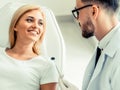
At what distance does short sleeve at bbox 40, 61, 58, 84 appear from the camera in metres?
1.87

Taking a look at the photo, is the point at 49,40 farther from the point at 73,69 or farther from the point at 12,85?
the point at 73,69

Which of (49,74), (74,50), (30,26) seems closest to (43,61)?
(49,74)

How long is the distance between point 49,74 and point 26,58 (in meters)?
0.21

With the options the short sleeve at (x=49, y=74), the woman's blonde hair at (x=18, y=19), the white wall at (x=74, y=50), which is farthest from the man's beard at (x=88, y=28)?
the white wall at (x=74, y=50)

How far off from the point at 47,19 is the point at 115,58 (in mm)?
978

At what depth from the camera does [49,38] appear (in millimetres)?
2250

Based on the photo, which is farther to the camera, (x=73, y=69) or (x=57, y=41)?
(x=73, y=69)

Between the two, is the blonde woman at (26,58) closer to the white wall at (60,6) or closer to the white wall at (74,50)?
the white wall at (74,50)

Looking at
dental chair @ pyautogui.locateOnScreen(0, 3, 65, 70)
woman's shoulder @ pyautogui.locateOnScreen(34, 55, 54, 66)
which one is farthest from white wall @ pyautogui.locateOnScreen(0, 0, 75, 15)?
woman's shoulder @ pyautogui.locateOnScreen(34, 55, 54, 66)

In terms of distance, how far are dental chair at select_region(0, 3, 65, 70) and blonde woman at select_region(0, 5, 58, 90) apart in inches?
5.1

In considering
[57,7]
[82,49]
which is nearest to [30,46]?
[82,49]

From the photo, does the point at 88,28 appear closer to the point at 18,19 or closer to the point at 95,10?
the point at 95,10

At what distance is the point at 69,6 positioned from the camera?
3.50 metres

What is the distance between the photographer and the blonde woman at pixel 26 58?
1873 mm
